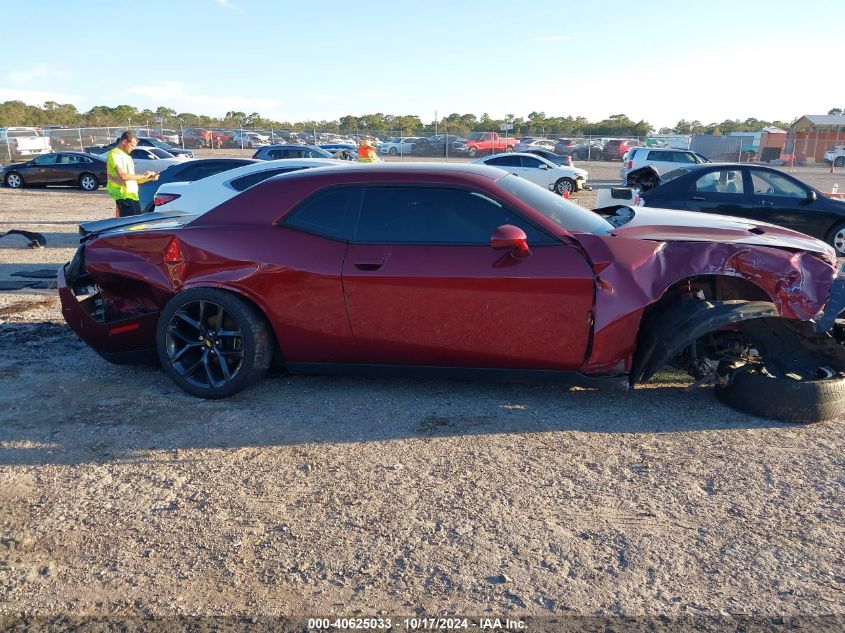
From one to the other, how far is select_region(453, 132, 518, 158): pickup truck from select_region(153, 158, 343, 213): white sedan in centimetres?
3694

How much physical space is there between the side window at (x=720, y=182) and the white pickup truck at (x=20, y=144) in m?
32.5

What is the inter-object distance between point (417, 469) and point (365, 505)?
1.50ft

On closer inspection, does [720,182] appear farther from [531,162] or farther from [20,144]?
[20,144]

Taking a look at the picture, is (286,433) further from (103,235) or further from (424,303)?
(103,235)

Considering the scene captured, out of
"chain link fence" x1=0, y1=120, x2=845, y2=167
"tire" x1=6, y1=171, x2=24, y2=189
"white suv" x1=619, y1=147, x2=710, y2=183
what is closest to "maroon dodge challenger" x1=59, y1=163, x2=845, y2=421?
"white suv" x1=619, y1=147, x2=710, y2=183

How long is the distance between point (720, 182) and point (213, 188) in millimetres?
7070

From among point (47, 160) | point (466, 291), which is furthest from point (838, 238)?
point (47, 160)

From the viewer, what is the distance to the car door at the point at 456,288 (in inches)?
173

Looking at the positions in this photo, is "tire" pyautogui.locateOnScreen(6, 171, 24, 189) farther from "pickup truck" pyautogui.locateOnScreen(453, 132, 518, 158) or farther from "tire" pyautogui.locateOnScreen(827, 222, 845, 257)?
"pickup truck" pyautogui.locateOnScreen(453, 132, 518, 158)

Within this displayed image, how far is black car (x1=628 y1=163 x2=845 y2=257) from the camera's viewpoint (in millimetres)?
10242

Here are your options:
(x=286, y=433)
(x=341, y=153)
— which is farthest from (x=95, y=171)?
(x=286, y=433)

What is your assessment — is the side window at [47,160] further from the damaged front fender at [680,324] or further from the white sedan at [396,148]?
the white sedan at [396,148]

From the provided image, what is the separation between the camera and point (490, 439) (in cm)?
423

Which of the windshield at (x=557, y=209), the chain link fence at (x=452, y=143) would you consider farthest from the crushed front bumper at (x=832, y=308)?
the chain link fence at (x=452, y=143)
